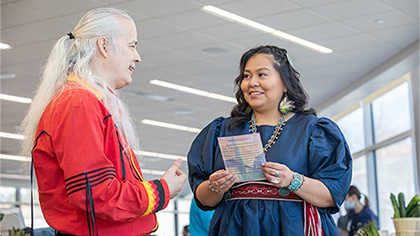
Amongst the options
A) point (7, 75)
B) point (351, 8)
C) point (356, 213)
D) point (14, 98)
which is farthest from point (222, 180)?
point (14, 98)

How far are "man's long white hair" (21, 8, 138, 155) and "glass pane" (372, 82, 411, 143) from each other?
9.61 m

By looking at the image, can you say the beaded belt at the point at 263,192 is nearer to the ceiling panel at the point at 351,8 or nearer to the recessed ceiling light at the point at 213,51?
the ceiling panel at the point at 351,8

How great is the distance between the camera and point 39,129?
192cm

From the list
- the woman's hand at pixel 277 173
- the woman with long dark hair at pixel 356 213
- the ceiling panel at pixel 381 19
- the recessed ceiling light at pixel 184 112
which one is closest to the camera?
the woman's hand at pixel 277 173

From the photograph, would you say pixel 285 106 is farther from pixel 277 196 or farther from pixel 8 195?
pixel 8 195

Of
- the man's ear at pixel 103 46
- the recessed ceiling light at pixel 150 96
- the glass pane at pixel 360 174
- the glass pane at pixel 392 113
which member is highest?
the recessed ceiling light at pixel 150 96

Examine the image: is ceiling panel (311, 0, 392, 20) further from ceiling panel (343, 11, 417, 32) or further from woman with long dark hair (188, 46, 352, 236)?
woman with long dark hair (188, 46, 352, 236)

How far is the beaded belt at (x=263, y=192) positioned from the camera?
235 cm

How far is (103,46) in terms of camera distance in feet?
6.72

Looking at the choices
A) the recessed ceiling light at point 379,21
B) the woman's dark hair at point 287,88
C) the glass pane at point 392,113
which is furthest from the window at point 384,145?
the woman's dark hair at point 287,88

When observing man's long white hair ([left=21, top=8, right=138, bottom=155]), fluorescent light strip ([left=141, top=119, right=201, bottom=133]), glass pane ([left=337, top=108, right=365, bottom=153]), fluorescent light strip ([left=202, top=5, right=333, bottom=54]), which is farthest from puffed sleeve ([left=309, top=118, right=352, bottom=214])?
fluorescent light strip ([left=141, top=119, right=201, bottom=133])

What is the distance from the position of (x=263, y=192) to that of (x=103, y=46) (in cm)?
84

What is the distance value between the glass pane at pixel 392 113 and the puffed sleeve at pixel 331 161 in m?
9.00

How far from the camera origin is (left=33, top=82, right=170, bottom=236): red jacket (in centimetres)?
178
